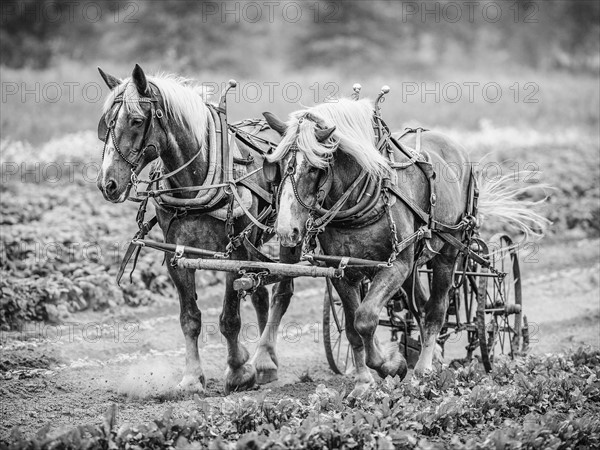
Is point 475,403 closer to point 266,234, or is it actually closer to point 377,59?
point 266,234

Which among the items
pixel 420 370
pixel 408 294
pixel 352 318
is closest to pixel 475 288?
pixel 408 294

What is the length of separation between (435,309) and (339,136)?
2141 millimetres

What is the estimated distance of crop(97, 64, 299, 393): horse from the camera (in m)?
5.26

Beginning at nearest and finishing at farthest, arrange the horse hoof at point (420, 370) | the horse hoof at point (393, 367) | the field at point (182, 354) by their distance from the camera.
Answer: the field at point (182, 354) < the horse hoof at point (393, 367) < the horse hoof at point (420, 370)

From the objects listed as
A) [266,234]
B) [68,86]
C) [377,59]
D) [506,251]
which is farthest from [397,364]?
[377,59]

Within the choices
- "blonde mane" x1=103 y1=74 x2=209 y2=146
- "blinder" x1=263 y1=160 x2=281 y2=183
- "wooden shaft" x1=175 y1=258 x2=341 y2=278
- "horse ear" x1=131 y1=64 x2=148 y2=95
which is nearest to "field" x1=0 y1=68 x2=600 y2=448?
"wooden shaft" x1=175 y1=258 x2=341 y2=278

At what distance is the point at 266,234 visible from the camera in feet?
20.2

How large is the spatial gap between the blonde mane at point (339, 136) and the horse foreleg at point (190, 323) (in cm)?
141

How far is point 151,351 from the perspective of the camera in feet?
25.3

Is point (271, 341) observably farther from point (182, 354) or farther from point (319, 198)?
point (319, 198)

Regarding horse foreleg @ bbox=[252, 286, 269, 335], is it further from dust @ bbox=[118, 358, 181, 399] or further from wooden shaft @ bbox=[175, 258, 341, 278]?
wooden shaft @ bbox=[175, 258, 341, 278]

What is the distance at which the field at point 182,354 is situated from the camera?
14.8 feet

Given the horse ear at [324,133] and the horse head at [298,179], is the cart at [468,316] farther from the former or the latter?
the horse ear at [324,133]

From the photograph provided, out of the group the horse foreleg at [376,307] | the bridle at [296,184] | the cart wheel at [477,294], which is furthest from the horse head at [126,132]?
the cart wheel at [477,294]
